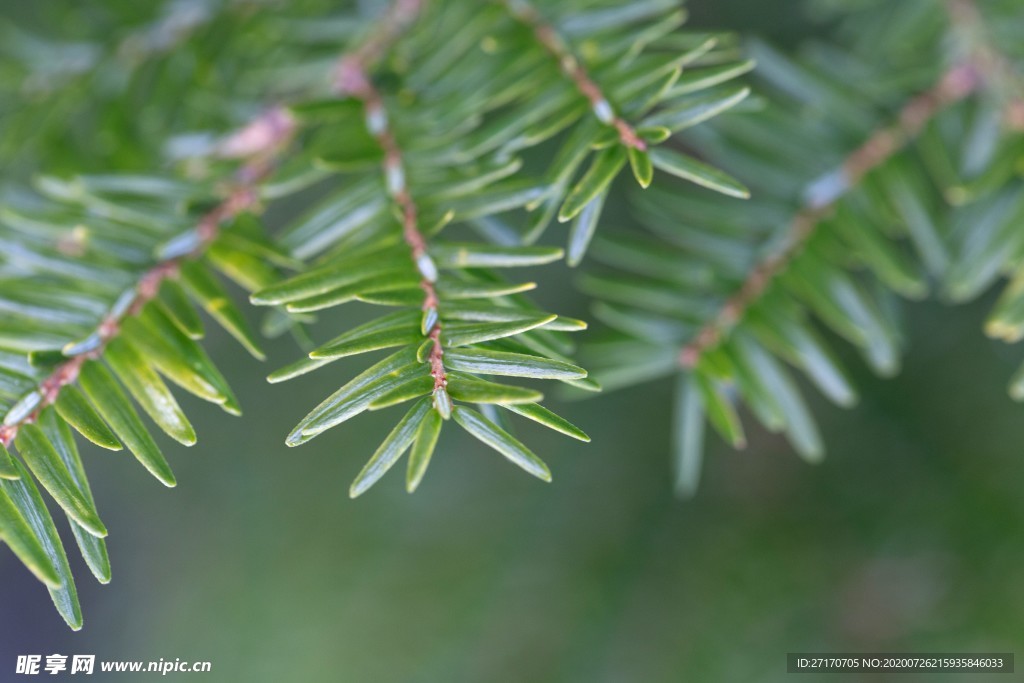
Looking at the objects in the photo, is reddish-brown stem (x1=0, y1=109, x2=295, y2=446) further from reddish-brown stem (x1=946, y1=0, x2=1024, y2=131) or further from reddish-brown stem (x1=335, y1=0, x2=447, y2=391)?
reddish-brown stem (x1=946, y1=0, x2=1024, y2=131)

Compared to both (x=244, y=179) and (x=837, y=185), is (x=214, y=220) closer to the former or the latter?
(x=244, y=179)

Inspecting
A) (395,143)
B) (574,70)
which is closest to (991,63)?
(574,70)

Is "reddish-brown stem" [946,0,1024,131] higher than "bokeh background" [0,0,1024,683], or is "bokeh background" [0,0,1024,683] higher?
"reddish-brown stem" [946,0,1024,131]

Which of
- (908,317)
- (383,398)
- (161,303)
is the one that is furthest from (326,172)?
(908,317)

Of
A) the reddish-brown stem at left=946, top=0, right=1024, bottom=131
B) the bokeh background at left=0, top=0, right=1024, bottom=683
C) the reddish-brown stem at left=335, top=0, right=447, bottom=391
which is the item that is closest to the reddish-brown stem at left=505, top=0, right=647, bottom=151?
the reddish-brown stem at left=335, top=0, right=447, bottom=391

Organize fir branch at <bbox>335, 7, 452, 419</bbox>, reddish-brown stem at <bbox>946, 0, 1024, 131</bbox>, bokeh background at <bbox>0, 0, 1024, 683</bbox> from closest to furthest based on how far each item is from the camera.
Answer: fir branch at <bbox>335, 7, 452, 419</bbox> < reddish-brown stem at <bbox>946, 0, 1024, 131</bbox> < bokeh background at <bbox>0, 0, 1024, 683</bbox>
